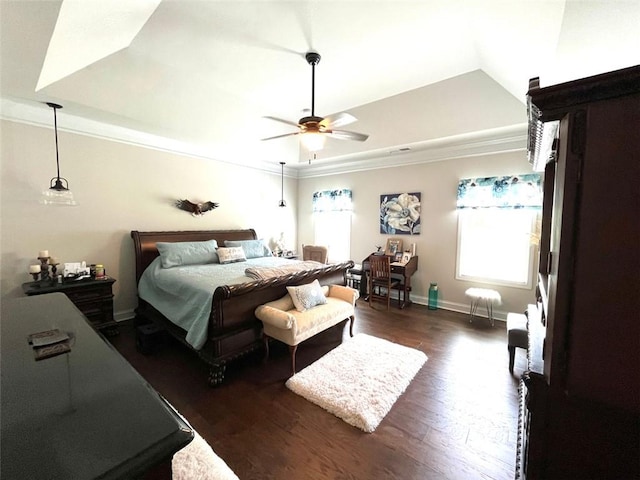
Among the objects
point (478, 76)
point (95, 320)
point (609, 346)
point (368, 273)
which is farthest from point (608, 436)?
point (95, 320)

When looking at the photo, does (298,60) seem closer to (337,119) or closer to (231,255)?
(337,119)

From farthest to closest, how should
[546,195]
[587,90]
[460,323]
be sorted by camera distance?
[460,323] < [546,195] < [587,90]

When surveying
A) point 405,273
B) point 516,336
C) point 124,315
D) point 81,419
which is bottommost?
point 124,315

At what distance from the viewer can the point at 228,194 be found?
16.3ft

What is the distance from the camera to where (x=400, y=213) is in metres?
4.67

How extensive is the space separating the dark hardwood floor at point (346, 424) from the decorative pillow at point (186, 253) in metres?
1.11

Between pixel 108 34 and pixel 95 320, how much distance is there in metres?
3.00

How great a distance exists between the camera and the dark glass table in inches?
19.8

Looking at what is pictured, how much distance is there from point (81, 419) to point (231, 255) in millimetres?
3552

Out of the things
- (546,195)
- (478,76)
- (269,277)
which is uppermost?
(478,76)

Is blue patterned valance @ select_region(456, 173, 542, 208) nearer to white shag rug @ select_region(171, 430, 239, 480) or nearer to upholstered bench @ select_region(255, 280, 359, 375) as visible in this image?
upholstered bench @ select_region(255, 280, 359, 375)

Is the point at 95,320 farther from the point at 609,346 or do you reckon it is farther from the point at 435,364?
the point at 609,346

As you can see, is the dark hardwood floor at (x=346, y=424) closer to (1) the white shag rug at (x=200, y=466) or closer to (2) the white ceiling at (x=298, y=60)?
(1) the white shag rug at (x=200, y=466)

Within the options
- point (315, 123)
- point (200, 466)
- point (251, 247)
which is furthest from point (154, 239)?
point (200, 466)
